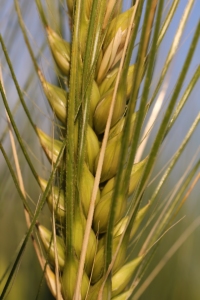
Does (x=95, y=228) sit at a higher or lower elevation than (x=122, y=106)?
lower

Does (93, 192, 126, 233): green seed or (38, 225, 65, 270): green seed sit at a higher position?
(93, 192, 126, 233): green seed

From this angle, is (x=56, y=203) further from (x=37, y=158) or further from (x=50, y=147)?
(x=37, y=158)

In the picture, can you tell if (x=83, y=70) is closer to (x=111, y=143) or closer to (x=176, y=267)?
(x=111, y=143)

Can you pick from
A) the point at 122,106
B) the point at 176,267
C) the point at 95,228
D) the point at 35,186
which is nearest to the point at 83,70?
the point at 122,106

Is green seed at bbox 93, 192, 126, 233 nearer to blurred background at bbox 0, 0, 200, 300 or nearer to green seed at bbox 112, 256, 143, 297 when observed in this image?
green seed at bbox 112, 256, 143, 297

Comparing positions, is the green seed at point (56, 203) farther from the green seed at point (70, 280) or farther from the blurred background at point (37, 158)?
the blurred background at point (37, 158)

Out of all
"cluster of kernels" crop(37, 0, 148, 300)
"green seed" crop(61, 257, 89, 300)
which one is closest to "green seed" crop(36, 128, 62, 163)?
"cluster of kernels" crop(37, 0, 148, 300)

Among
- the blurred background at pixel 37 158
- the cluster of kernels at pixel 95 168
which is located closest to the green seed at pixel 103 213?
the cluster of kernels at pixel 95 168
